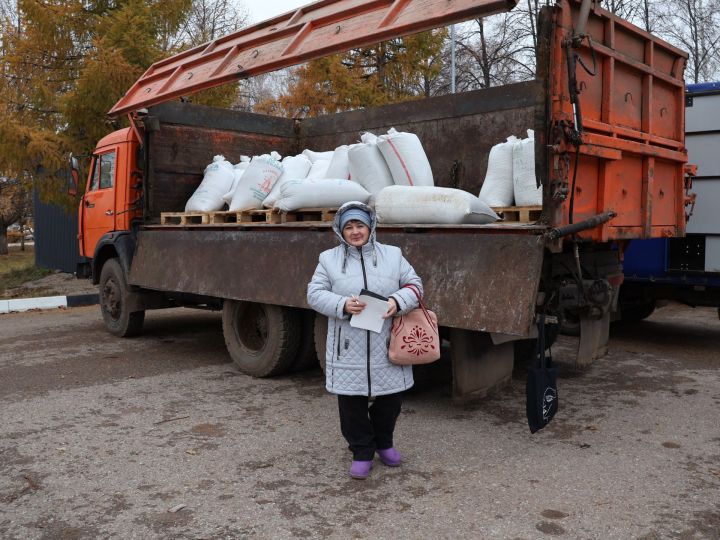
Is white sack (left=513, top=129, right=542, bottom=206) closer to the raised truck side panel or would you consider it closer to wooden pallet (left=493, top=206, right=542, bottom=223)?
wooden pallet (left=493, top=206, right=542, bottom=223)

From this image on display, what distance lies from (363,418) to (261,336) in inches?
106

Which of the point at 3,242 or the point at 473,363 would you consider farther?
the point at 3,242

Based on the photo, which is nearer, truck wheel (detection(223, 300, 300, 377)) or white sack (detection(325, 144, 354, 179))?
truck wheel (detection(223, 300, 300, 377))

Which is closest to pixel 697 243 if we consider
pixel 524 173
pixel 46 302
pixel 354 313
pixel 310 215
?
pixel 524 173

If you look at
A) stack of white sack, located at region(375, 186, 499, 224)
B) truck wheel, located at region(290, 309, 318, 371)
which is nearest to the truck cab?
truck wheel, located at region(290, 309, 318, 371)

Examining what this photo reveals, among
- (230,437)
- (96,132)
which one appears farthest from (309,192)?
(96,132)

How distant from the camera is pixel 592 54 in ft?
14.0

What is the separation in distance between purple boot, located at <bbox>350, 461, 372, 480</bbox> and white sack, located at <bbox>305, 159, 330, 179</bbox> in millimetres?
3259

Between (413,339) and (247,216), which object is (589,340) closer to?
(413,339)

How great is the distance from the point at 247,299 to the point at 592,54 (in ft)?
10.6

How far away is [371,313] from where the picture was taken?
132 inches

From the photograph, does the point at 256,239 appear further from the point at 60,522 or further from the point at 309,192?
the point at 60,522

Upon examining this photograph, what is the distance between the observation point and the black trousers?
356cm

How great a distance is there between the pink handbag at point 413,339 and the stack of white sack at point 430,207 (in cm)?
114
